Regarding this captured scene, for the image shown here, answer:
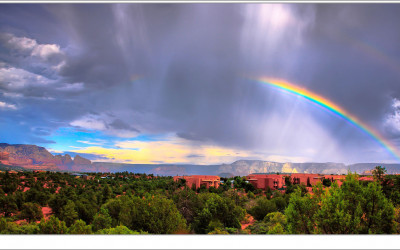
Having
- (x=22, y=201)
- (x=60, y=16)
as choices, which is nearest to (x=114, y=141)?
(x=22, y=201)

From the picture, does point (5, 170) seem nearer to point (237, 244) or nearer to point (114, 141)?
point (114, 141)

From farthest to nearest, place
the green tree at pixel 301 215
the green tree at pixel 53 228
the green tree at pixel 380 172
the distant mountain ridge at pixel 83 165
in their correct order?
the distant mountain ridge at pixel 83 165 < the green tree at pixel 380 172 < the green tree at pixel 53 228 < the green tree at pixel 301 215

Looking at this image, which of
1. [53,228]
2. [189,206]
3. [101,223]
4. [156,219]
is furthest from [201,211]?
[53,228]

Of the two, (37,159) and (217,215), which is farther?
(37,159)

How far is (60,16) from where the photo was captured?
15.3m

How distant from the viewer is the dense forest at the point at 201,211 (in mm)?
9320

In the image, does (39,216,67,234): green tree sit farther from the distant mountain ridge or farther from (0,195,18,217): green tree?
(0,195,18,217): green tree

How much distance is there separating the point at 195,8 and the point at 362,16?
390 inches

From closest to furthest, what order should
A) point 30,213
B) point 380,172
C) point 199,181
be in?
point 380,172 < point 30,213 < point 199,181

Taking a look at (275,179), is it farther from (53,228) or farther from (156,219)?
(53,228)

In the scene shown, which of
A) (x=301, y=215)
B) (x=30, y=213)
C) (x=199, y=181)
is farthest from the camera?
(x=199, y=181)

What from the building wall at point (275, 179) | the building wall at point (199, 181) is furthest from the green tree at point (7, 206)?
the building wall at point (275, 179)

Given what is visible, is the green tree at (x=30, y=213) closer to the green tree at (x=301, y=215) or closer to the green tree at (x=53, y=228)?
the green tree at (x=53, y=228)

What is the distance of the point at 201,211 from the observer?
56.7ft
